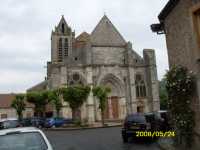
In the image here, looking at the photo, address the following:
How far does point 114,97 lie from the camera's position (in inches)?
1593

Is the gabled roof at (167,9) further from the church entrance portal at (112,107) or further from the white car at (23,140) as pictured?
the church entrance portal at (112,107)

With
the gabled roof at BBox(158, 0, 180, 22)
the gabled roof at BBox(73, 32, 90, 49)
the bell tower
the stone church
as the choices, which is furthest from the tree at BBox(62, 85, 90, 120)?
the gabled roof at BBox(73, 32, 90, 49)

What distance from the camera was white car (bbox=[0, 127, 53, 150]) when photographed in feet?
19.0

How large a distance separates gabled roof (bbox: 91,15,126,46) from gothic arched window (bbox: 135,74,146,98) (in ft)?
18.0

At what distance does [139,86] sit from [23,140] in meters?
35.7

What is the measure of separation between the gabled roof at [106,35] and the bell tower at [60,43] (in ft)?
26.1

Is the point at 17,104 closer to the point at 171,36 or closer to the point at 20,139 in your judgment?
the point at 171,36

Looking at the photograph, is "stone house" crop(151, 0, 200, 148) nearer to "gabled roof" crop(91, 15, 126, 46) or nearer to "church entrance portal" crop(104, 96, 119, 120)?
"church entrance portal" crop(104, 96, 119, 120)

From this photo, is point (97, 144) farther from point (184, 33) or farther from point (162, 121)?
point (184, 33)

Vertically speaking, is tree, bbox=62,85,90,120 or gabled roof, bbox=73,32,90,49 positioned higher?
gabled roof, bbox=73,32,90,49

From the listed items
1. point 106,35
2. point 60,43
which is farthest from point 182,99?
point 60,43

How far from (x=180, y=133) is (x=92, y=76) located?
1115 inches

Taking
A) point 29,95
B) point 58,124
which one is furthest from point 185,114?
point 29,95

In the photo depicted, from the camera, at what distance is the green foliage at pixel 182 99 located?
1012cm
